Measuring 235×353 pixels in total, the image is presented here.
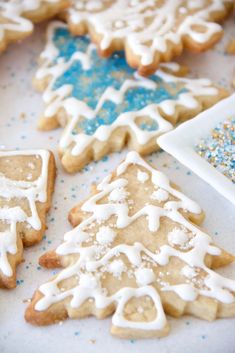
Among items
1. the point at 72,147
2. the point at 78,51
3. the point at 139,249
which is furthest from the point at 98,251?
the point at 78,51

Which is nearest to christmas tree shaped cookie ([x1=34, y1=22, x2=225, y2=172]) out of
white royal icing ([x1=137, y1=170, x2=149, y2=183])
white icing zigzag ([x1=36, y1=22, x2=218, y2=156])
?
white icing zigzag ([x1=36, y1=22, x2=218, y2=156])

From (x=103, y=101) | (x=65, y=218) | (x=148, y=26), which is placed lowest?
(x=65, y=218)

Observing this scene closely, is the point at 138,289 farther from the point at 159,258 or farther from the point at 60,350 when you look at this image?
the point at 60,350

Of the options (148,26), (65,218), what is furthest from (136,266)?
(148,26)

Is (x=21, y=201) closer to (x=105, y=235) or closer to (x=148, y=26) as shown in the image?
(x=105, y=235)

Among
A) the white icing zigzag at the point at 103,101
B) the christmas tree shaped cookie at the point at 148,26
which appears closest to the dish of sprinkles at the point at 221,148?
the white icing zigzag at the point at 103,101

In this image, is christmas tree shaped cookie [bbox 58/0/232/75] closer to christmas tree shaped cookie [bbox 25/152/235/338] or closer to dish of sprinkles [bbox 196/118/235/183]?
dish of sprinkles [bbox 196/118/235/183]
